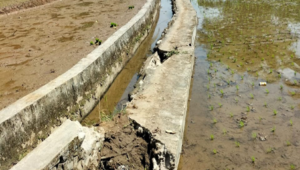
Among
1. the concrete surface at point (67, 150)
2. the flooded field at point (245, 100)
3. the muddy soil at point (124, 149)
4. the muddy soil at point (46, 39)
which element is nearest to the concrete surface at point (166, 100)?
the muddy soil at point (124, 149)

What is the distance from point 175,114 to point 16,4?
378 inches

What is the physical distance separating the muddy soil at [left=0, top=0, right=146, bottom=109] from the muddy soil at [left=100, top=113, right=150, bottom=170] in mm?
1868

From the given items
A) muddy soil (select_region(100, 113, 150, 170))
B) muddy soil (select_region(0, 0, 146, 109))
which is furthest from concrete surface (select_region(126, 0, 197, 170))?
muddy soil (select_region(0, 0, 146, 109))

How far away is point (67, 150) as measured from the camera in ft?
8.13

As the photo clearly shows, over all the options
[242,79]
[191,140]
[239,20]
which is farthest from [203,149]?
[239,20]

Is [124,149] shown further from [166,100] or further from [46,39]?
[46,39]

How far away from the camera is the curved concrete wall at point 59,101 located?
2877 mm

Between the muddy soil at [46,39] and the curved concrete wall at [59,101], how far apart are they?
0.68 metres

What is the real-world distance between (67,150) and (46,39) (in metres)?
5.04

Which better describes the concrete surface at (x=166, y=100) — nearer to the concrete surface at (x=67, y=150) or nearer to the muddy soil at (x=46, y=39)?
→ the concrete surface at (x=67, y=150)

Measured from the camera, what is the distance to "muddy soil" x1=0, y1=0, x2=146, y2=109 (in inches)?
183

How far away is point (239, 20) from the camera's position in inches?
367

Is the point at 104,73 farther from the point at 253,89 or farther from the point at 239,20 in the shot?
the point at 239,20

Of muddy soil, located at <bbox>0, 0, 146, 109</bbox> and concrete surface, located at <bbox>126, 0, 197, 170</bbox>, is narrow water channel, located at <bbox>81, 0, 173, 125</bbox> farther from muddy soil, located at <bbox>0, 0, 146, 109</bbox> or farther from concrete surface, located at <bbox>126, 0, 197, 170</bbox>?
muddy soil, located at <bbox>0, 0, 146, 109</bbox>
